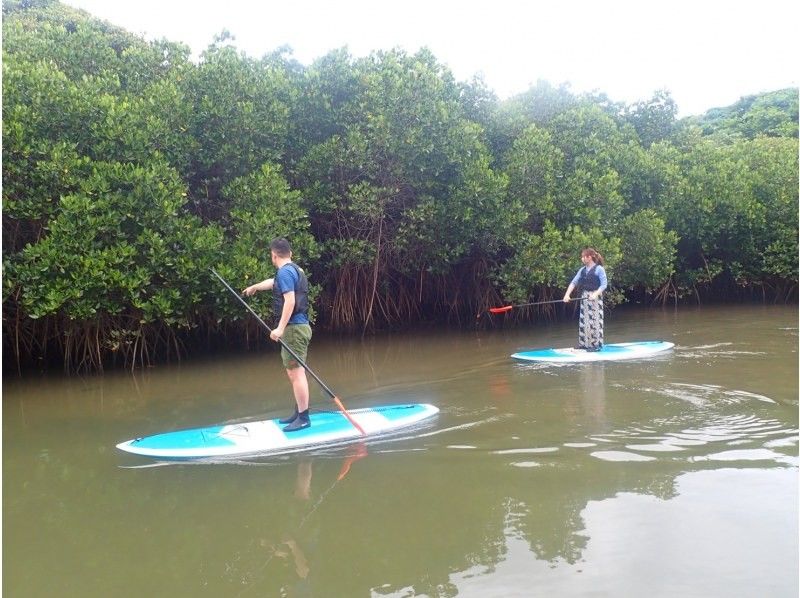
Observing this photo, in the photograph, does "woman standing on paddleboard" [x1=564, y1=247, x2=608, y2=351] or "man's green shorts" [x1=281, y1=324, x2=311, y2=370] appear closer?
"man's green shorts" [x1=281, y1=324, x2=311, y2=370]

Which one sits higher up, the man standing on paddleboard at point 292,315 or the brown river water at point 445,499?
the man standing on paddleboard at point 292,315

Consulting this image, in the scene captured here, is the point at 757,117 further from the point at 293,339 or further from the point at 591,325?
the point at 293,339

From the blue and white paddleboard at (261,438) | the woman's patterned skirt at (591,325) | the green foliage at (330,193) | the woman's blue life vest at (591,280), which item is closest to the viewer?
the blue and white paddleboard at (261,438)

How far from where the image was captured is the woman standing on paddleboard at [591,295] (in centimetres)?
886

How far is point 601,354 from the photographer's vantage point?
8906mm

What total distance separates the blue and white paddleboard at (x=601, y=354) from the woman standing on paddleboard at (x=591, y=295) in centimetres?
17

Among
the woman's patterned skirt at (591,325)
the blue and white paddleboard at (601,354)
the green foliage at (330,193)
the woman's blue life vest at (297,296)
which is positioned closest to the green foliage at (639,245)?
the green foliage at (330,193)

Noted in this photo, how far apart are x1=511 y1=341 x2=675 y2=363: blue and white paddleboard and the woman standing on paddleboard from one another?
165 millimetres

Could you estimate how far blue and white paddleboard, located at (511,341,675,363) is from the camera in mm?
8773

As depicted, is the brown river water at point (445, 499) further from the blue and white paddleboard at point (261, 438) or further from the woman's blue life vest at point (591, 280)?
the woman's blue life vest at point (591, 280)

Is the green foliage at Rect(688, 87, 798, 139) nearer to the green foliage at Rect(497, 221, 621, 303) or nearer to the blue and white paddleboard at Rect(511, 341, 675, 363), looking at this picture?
the green foliage at Rect(497, 221, 621, 303)

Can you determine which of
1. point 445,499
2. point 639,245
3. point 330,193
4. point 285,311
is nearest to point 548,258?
point 639,245

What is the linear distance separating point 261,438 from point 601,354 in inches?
206

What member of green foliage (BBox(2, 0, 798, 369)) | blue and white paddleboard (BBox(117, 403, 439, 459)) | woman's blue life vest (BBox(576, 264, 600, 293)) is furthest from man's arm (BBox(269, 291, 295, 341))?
woman's blue life vest (BBox(576, 264, 600, 293))
